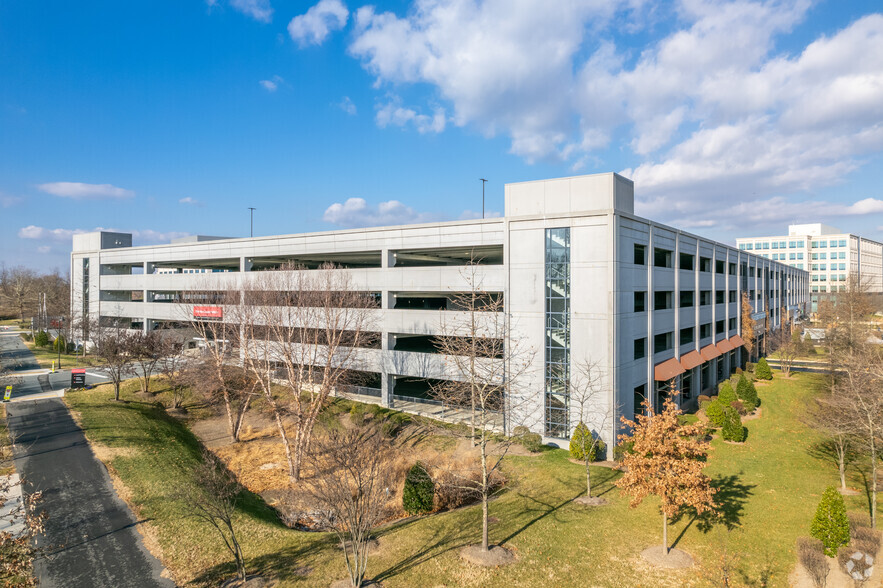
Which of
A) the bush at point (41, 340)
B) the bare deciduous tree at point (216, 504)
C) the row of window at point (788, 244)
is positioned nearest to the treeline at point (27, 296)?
the bush at point (41, 340)

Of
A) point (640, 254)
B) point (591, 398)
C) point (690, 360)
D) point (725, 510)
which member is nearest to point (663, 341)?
Answer: point (690, 360)

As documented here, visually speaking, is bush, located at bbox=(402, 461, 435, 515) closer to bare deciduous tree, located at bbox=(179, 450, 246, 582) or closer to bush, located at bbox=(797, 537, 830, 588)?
bare deciduous tree, located at bbox=(179, 450, 246, 582)

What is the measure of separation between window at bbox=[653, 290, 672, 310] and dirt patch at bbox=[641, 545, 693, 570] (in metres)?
22.5

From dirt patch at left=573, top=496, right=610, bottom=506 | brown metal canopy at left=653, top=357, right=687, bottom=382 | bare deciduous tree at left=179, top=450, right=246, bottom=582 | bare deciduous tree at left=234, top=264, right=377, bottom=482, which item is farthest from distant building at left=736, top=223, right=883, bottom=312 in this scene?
bare deciduous tree at left=179, top=450, right=246, bottom=582

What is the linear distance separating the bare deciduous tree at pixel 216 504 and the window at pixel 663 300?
3081 cm

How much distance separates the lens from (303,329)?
3109 centimetres

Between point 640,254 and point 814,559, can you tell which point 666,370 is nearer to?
point 640,254

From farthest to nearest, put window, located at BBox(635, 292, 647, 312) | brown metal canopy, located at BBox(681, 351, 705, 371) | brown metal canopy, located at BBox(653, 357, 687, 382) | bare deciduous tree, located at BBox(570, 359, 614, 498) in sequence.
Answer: brown metal canopy, located at BBox(681, 351, 705, 371)
brown metal canopy, located at BBox(653, 357, 687, 382)
window, located at BBox(635, 292, 647, 312)
bare deciduous tree, located at BBox(570, 359, 614, 498)

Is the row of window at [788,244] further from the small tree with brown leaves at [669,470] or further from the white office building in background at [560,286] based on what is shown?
the small tree with brown leaves at [669,470]

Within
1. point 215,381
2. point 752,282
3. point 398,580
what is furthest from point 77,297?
point 752,282

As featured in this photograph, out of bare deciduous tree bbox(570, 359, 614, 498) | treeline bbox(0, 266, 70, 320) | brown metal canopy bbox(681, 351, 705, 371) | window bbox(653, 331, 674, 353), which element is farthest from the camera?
treeline bbox(0, 266, 70, 320)

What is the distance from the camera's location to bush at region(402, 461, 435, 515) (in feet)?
68.5

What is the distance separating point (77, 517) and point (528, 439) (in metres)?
21.3

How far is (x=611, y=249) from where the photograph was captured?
27.1m
